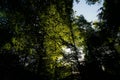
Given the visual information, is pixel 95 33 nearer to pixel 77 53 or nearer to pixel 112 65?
pixel 112 65

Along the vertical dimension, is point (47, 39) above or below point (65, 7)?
below

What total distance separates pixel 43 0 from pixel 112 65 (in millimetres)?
18810

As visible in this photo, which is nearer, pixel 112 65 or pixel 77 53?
pixel 77 53

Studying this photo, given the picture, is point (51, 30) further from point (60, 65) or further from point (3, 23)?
point (3, 23)

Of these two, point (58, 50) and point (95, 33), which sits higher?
point (95, 33)

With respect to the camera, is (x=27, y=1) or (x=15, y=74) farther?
(x=15, y=74)

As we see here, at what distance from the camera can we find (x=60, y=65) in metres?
20.5

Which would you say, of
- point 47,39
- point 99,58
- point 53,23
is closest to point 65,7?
point 53,23

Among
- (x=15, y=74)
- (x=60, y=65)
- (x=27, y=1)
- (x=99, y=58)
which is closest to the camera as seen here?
(x=27, y=1)

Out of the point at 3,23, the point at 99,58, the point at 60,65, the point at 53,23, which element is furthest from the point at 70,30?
the point at 3,23

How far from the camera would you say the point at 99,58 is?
2808cm

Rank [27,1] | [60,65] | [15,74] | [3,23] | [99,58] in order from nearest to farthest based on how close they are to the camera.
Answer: [27,1] < [60,65] < [15,74] < [99,58] < [3,23]

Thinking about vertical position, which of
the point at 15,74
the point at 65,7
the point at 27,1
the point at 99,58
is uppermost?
the point at 65,7

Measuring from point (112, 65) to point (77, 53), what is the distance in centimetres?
942
